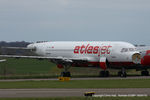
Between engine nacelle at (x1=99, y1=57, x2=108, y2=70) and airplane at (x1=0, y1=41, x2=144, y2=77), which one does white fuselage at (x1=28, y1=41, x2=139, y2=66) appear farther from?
engine nacelle at (x1=99, y1=57, x2=108, y2=70)

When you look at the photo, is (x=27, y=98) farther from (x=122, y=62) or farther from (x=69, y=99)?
(x=122, y=62)

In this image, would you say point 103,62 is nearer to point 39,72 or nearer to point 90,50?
point 90,50

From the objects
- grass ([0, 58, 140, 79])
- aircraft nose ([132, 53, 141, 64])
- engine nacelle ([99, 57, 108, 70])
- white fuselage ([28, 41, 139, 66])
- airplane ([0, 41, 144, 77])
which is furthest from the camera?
grass ([0, 58, 140, 79])

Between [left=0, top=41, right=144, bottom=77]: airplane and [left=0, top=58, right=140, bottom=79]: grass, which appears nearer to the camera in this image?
[left=0, top=41, right=144, bottom=77]: airplane

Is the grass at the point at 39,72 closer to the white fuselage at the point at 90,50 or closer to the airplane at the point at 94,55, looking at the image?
the airplane at the point at 94,55

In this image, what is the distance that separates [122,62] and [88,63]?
16.7ft

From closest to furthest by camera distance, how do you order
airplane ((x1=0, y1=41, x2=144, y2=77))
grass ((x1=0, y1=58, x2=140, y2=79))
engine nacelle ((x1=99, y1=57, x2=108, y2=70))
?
airplane ((x1=0, y1=41, x2=144, y2=77)) → engine nacelle ((x1=99, y1=57, x2=108, y2=70)) → grass ((x1=0, y1=58, x2=140, y2=79))

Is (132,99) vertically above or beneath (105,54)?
beneath

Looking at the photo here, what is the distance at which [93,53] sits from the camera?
62750 mm

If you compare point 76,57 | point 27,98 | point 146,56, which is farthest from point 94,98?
point 76,57

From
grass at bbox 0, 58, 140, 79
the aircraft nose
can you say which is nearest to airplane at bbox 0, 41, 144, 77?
the aircraft nose

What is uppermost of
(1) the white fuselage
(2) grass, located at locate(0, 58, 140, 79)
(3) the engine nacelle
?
(1) the white fuselage

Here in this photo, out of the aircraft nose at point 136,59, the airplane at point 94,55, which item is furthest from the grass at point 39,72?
the aircraft nose at point 136,59

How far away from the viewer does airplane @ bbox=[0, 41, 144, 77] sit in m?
60.2
